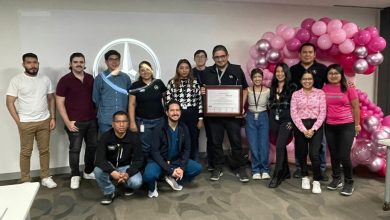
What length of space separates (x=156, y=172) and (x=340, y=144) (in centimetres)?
184

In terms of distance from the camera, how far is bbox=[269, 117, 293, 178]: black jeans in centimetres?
332

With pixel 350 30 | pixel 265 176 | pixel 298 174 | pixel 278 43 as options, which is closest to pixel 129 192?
pixel 265 176

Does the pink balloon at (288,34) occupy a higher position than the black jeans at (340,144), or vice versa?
the pink balloon at (288,34)

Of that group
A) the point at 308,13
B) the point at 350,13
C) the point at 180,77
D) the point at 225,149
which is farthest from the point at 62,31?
the point at 350,13

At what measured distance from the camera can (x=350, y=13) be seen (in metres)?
4.89

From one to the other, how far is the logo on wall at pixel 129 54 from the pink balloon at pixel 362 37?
2.43 metres

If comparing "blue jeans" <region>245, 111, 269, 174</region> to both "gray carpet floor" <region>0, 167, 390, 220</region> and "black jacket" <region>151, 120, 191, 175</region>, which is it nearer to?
"gray carpet floor" <region>0, 167, 390, 220</region>

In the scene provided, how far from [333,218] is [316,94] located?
118cm

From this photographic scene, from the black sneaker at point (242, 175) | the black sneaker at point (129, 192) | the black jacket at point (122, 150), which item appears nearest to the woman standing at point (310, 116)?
the black sneaker at point (242, 175)

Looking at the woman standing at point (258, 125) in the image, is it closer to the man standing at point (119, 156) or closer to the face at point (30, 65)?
the man standing at point (119, 156)

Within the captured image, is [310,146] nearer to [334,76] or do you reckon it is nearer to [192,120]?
[334,76]

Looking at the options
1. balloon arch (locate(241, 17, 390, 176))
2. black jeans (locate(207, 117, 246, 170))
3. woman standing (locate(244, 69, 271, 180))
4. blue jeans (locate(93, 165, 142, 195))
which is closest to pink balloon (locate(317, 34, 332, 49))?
balloon arch (locate(241, 17, 390, 176))

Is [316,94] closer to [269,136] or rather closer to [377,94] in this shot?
[269,136]

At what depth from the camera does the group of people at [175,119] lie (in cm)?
309
